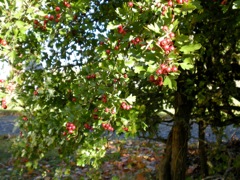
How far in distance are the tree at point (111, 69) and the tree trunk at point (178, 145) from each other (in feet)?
0.04

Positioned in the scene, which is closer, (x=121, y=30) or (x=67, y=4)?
(x=121, y=30)

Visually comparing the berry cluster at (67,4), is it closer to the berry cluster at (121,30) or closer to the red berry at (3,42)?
the red berry at (3,42)

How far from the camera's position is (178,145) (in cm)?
486

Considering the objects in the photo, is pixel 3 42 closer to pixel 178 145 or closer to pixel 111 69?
pixel 111 69

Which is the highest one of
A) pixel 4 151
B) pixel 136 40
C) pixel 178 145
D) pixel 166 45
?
pixel 136 40

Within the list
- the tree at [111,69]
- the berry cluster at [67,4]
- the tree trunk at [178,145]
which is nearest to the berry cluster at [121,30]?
the tree at [111,69]

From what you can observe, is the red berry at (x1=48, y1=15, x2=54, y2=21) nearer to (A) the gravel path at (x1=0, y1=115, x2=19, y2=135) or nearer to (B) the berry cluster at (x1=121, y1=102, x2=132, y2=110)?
(B) the berry cluster at (x1=121, y1=102, x2=132, y2=110)

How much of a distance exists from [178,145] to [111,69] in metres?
2.81

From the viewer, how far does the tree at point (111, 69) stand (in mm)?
2002

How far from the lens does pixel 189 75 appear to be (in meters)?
4.49

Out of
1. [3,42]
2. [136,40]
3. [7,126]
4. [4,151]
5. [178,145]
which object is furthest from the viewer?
[7,126]

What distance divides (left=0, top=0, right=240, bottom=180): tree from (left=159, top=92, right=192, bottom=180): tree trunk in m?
0.01

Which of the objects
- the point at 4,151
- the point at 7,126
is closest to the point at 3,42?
the point at 4,151

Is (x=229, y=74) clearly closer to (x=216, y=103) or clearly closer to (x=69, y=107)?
(x=216, y=103)
